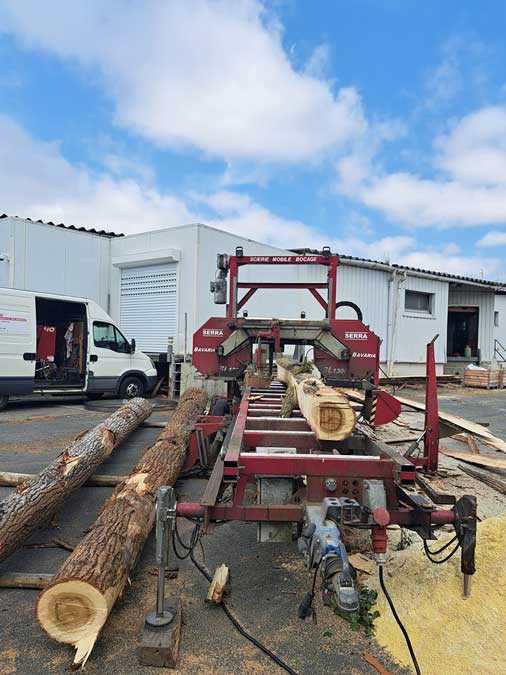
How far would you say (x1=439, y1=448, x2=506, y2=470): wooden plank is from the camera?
7.17m

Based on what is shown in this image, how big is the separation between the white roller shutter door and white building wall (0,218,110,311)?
32.0 inches

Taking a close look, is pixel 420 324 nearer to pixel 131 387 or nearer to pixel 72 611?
pixel 131 387

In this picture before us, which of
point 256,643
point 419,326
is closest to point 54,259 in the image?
point 256,643

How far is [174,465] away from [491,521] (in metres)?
3.14

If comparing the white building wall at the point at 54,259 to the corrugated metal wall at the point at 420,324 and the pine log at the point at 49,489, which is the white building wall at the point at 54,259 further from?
the corrugated metal wall at the point at 420,324

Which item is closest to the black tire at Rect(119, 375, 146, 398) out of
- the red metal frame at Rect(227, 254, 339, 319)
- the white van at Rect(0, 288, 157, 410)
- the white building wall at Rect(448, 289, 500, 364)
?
the white van at Rect(0, 288, 157, 410)

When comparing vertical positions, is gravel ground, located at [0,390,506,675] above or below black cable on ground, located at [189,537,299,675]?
below

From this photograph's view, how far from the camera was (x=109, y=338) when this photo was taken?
483 inches

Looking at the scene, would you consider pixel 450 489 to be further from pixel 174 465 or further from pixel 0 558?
pixel 0 558

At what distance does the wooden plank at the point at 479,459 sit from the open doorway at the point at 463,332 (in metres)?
15.7

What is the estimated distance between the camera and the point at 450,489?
612 centimetres

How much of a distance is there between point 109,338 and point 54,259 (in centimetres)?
331

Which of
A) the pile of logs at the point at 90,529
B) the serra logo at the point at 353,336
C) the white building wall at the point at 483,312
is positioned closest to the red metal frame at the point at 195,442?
the pile of logs at the point at 90,529

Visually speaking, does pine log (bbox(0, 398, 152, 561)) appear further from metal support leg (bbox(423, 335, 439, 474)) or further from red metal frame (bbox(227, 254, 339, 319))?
metal support leg (bbox(423, 335, 439, 474))
